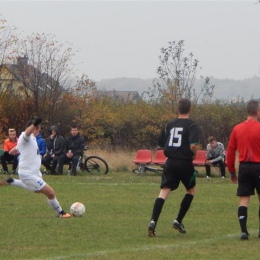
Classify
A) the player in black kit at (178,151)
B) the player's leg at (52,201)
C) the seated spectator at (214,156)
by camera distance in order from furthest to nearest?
the seated spectator at (214,156), the player's leg at (52,201), the player in black kit at (178,151)

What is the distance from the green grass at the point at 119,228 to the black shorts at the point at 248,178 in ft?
2.18

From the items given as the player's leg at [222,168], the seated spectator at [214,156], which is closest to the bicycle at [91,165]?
the seated spectator at [214,156]

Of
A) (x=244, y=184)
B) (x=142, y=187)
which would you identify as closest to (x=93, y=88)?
(x=142, y=187)

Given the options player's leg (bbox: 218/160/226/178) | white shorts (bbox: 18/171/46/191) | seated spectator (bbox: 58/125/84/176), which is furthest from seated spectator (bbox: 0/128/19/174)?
white shorts (bbox: 18/171/46/191)

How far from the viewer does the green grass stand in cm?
861

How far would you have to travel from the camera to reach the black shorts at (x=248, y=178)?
9.67 meters

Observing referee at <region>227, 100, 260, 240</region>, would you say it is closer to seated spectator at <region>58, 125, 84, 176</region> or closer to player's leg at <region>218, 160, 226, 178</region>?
player's leg at <region>218, 160, 226, 178</region>

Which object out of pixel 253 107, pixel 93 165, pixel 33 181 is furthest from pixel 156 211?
pixel 93 165

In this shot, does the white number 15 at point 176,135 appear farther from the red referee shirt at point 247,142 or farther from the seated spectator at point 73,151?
the seated spectator at point 73,151

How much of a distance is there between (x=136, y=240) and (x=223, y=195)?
7.10 meters

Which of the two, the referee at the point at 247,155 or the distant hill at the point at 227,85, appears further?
the distant hill at the point at 227,85

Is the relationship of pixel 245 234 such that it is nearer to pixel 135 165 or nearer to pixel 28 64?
pixel 135 165

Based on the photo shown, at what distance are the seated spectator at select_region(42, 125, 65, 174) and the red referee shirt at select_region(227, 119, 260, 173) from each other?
1380 centimetres

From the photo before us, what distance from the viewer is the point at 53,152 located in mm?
23375
